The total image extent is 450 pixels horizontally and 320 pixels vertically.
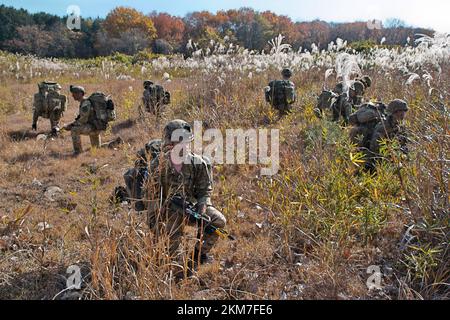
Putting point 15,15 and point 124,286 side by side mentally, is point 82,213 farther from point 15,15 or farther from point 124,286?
point 15,15

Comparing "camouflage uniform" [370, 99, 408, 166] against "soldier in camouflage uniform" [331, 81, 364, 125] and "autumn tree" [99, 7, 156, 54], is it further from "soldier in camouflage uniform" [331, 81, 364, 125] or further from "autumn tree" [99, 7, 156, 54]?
"autumn tree" [99, 7, 156, 54]

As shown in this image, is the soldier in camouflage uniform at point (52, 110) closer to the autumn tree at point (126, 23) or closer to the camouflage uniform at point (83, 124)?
the camouflage uniform at point (83, 124)

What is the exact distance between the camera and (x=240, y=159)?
497cm

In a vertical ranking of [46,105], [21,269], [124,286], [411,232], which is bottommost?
[21,269]

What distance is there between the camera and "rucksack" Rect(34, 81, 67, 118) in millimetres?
7047

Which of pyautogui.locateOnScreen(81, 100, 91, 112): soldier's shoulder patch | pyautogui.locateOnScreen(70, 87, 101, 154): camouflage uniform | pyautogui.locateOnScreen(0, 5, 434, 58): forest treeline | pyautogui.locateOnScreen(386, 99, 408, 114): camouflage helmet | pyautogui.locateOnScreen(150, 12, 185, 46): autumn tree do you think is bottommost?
pyautogui.locateOnScreen(70, 87, 101, 154): camouflage uniform

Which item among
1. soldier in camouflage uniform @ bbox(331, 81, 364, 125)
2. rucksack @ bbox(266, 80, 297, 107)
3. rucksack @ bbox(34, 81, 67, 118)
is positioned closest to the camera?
soldier in camouflage uniform @ bbox(331, 81, 364, 125)

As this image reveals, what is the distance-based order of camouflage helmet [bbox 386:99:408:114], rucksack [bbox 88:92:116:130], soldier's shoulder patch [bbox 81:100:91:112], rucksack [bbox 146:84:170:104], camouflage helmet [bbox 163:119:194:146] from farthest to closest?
rucksack [bbox 146:84:170:104] < rucksack [bbox 88:92:116:130] < soldier's shoulder patch [bbox 81:100:91:112] < camouflage helmet [bbox 386:99:408:114] < camouflage helmet [bbox 163:119:194:146]

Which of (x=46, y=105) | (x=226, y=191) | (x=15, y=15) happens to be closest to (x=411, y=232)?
(x=226, y=191)

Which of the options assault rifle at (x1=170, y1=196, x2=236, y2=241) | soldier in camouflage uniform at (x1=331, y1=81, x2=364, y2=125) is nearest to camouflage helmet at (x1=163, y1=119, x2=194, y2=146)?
assault rifle at (x1=170, y1=196, x2=236, y2=241)

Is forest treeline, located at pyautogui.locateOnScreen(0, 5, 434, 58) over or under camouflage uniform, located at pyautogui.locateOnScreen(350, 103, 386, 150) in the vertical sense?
over

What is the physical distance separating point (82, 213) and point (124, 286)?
185 centimetres

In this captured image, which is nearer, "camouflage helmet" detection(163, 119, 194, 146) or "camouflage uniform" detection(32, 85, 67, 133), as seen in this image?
"camouflage helmet" detection(163, 119, 194, 146)

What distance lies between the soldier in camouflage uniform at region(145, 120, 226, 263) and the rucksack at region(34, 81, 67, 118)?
17.4 ft
